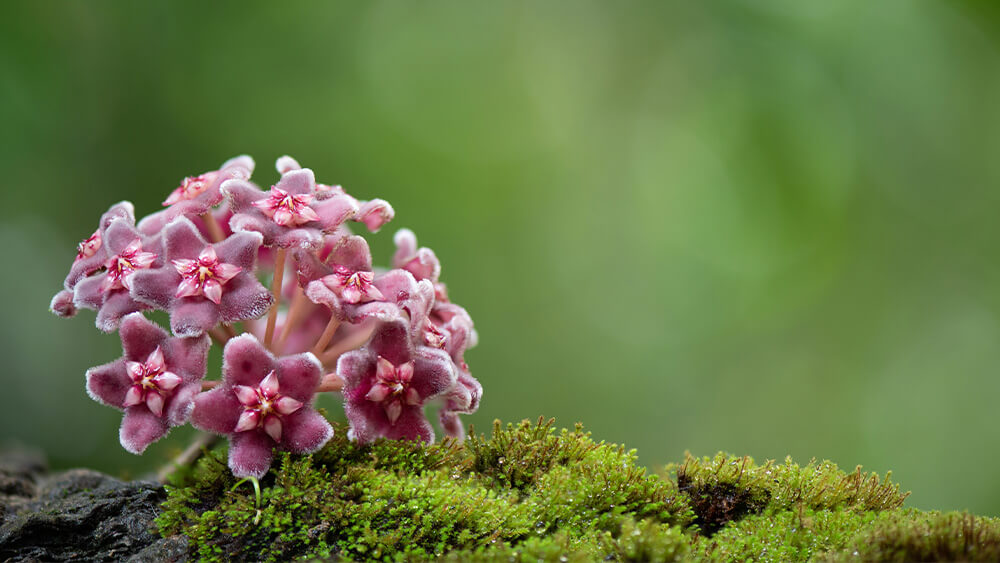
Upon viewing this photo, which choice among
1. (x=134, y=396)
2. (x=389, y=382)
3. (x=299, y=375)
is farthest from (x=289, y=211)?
(x=134, y=396)

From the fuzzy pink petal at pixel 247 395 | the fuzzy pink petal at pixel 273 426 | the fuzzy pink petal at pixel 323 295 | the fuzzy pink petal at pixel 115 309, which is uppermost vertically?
the fuzzy pink petal at pixel 323 295

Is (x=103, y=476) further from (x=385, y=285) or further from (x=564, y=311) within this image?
(x=564, y=311)

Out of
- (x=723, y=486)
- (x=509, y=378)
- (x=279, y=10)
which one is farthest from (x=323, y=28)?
(x=723, y=486)

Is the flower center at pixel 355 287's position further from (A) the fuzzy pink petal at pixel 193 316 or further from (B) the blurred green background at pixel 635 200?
(B) the blurred green background at pixel 635 200

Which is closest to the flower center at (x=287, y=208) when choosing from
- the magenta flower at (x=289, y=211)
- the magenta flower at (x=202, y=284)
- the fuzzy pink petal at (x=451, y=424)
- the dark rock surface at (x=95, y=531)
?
the magenta flower at (x=289, y=211)

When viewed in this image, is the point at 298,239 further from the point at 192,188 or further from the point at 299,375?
the point at 192,188

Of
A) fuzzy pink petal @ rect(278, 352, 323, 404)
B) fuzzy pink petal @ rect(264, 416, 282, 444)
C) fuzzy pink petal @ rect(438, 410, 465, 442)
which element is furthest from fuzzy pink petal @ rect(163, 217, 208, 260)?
fuzzy pink petal @ rect(438, 410, 465, 442)
